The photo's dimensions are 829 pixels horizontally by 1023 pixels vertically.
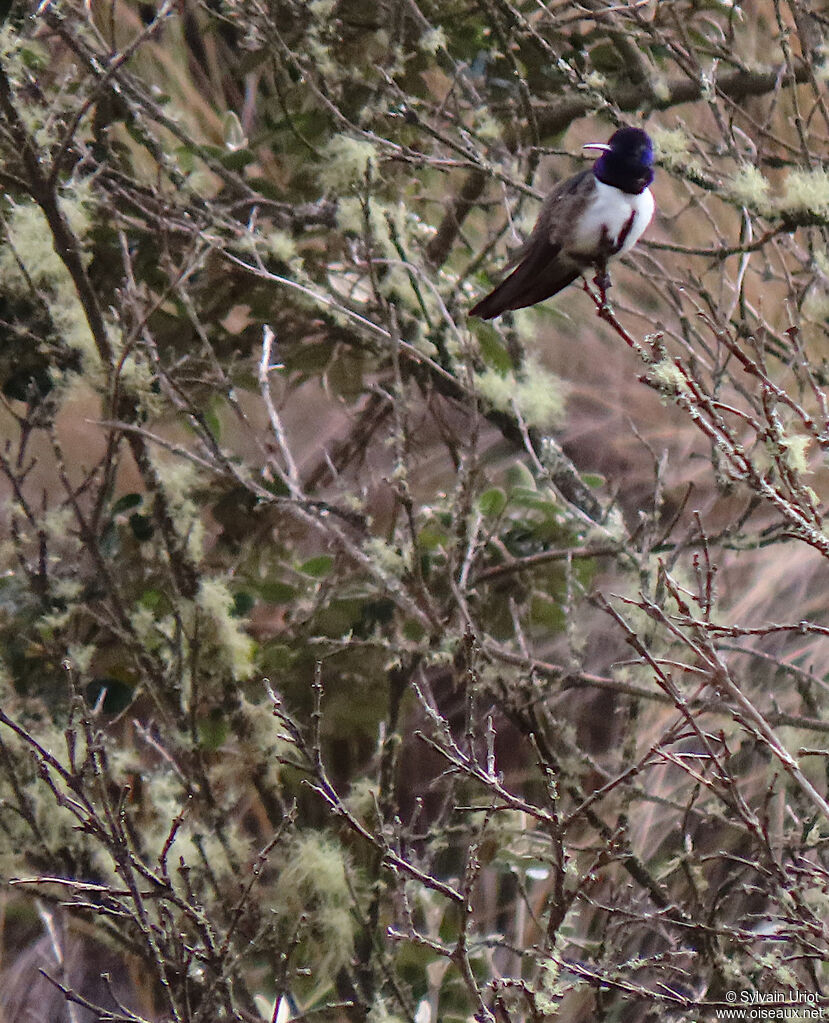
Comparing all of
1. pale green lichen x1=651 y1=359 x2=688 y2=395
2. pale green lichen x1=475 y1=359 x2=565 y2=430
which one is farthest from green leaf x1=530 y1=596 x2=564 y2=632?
pale green lichen x1=651 y1=359 x2=688 y2=395

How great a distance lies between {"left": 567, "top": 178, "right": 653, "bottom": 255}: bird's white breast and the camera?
1202 millimetres

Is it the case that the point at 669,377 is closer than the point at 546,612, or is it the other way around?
the point at 669,377

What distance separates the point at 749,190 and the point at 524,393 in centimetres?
47

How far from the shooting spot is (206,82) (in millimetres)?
2316

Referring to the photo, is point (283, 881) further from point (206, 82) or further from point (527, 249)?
point (206, 82)

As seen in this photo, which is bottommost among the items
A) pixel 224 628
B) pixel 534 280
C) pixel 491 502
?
pixel 224 628

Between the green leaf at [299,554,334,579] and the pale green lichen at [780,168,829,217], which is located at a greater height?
the pale green lichen at [780,168,829,217]

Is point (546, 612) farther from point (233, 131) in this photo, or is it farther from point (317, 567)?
point (233, 131)

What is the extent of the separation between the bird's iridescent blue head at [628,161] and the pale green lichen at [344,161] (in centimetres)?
43

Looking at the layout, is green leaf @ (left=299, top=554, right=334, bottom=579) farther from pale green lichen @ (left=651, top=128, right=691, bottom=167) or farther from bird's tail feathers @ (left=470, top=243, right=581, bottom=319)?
pale green lichen @ (left=651, top=128, right=691, bottom=167)

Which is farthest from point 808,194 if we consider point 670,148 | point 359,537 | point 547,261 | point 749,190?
point 359,537

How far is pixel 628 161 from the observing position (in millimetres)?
1199

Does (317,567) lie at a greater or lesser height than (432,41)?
lesser

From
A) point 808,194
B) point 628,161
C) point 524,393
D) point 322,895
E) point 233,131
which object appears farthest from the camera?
point 233,131
